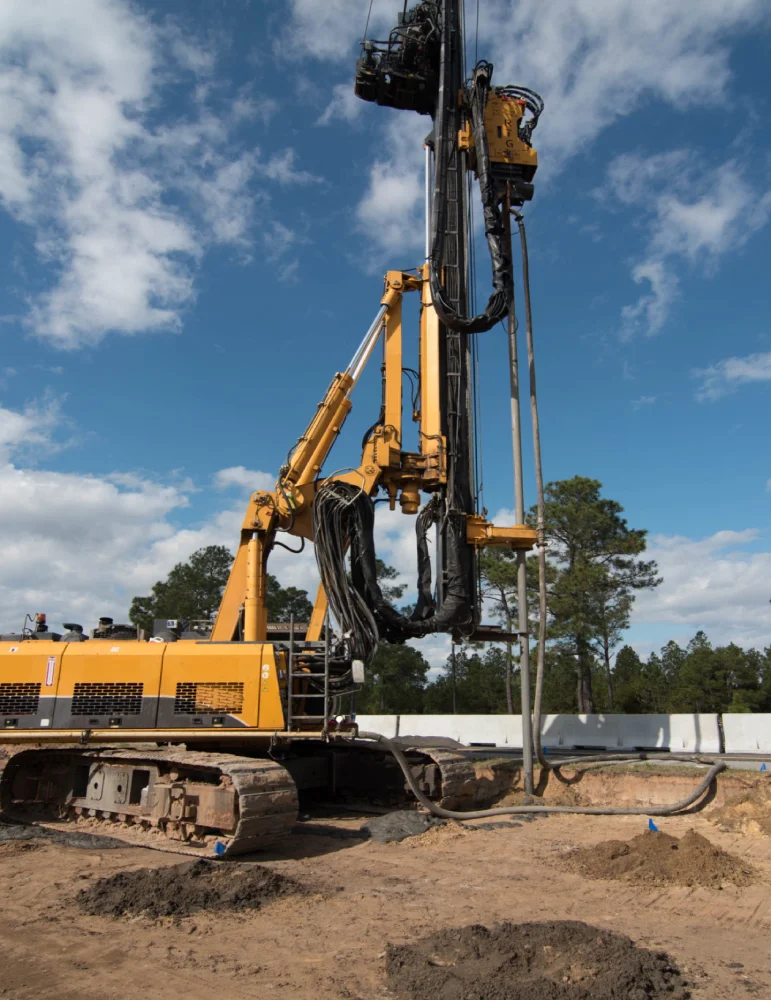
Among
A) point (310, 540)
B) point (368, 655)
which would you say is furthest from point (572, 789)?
point (310, 540)

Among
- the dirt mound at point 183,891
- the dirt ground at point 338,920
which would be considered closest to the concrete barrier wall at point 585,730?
the dirt ground at point 338,920

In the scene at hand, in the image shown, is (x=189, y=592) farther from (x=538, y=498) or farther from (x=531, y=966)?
(x=531, y=966)

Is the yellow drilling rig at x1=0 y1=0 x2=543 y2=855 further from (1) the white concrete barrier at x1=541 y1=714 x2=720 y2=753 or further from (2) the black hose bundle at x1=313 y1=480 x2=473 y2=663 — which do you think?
(1) the white concrete barrier at x1=541 y1=714 x2=720 y2=753

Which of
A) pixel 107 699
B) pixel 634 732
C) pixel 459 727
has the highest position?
pixel 107 699

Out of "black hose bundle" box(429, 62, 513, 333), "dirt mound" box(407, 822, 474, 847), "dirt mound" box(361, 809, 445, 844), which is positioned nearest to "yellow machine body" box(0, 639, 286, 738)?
"dirt mound" box(361, 809, 445, 844)

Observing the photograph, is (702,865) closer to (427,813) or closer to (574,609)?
(427,813)

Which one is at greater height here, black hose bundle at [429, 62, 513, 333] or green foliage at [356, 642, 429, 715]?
black hose bundle at [429, 62, 513, 333]

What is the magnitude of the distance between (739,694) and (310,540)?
35.1m

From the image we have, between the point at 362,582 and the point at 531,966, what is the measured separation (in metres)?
6.69

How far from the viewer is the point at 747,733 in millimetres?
18141

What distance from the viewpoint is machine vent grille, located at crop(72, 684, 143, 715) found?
9.69m

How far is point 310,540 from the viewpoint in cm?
1192

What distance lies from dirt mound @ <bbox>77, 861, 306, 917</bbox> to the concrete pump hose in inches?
130

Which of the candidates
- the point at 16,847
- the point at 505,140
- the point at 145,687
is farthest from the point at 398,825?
the point at 505,140
